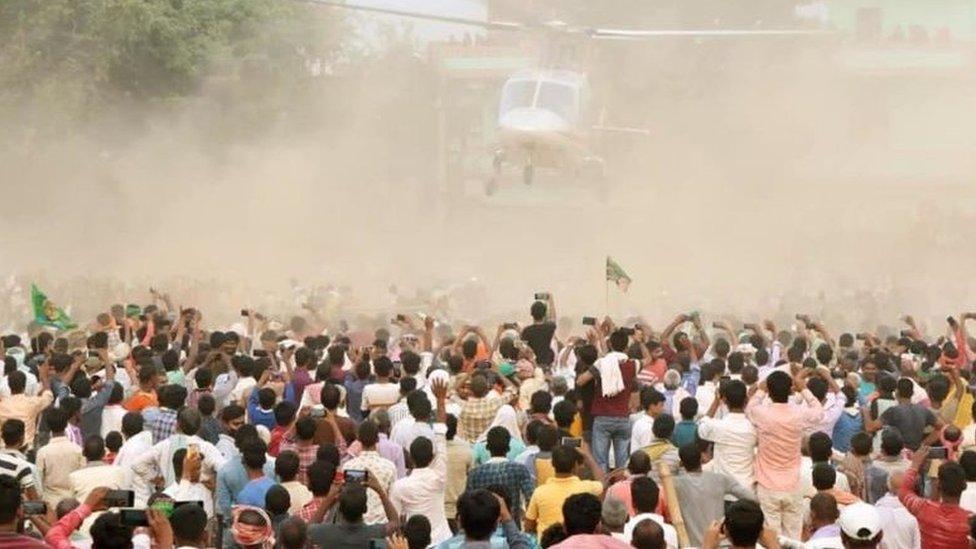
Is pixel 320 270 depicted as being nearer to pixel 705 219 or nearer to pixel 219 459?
pixel 705 219

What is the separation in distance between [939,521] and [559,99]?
1110 inches

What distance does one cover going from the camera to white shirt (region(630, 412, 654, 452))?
1337 centimetres

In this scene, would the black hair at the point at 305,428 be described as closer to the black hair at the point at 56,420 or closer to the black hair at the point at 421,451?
the black hair at the point at 421,451

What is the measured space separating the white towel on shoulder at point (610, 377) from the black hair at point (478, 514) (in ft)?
18.1

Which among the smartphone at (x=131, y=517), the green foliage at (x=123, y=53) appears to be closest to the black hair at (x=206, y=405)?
the smartphone at (x=131, y=517)

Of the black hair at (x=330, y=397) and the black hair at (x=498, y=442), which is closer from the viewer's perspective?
the black hair at (x=498, y=442)

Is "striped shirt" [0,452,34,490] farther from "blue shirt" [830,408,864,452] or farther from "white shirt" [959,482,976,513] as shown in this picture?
"blue shirt" [830,408,864,452]

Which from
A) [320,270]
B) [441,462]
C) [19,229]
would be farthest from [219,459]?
[19,229]

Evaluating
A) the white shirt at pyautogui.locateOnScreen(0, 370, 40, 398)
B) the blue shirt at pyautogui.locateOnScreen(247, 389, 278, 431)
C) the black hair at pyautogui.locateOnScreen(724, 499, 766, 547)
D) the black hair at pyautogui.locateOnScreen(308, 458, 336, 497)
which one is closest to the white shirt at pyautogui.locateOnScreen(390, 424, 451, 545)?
the black hair at pyautogui.locateOnScreen(308, 458, 336, 497)

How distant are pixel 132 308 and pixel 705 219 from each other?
30.1m

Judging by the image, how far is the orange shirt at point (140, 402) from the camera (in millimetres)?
14336

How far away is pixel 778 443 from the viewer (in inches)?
487

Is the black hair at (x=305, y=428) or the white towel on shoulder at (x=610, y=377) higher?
the black hair at (x=305, y=428)

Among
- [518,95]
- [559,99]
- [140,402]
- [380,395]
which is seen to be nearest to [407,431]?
[380,395]
